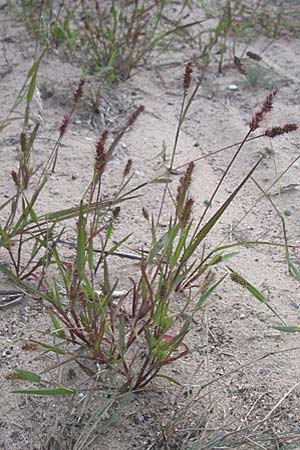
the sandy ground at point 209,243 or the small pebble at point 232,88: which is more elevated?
the small pebble at point 232,88

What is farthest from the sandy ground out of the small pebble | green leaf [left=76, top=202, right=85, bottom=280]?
green leaf [left=76, top=202, right=85, bottom=280]

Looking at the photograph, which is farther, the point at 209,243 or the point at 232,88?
the point at 232,88

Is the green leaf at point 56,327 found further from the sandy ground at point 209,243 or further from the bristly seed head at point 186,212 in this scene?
the bristly seed head at point 186,212

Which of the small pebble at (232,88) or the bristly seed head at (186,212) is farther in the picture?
the small pebble at (232,88)

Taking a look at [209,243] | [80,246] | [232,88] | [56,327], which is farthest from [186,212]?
[232,88]

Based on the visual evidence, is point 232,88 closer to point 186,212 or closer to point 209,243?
point 209,243

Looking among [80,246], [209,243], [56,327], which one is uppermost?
[80,246]

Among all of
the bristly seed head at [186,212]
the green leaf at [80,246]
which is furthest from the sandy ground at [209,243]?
the bristly seed head at [186,212]

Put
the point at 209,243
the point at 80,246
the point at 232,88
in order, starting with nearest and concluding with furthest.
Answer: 1. the point at 80,246
2. the point at 209,243
3. the point at 232,88

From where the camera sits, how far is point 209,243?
2.14 m

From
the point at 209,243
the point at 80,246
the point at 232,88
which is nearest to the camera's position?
the point at 80,246

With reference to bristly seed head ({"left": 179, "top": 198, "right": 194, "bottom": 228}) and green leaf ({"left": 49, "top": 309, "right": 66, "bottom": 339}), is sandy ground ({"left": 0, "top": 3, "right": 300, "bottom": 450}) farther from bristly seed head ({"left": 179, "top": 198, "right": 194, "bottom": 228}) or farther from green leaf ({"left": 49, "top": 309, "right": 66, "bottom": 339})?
bristly seed head ({"left": 179, "top": 198, "right": 194, "bottom": 228})

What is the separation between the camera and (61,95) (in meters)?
2.79

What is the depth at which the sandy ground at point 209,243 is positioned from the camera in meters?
1.58
